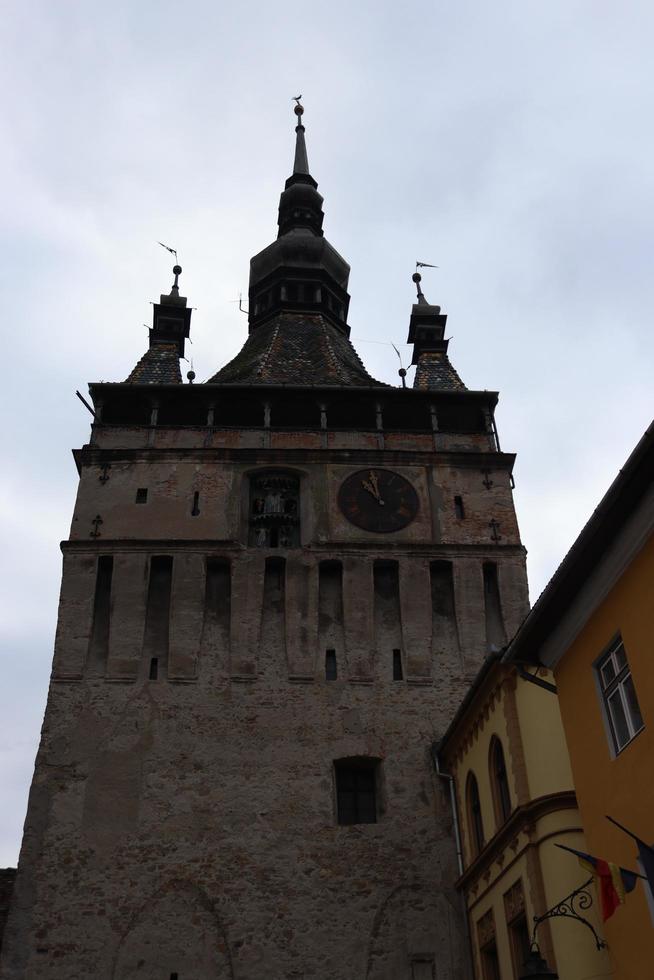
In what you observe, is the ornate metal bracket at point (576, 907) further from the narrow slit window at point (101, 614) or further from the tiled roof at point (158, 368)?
the tiled roof at point (158, 368)

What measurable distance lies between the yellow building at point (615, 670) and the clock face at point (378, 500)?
10.9 meters

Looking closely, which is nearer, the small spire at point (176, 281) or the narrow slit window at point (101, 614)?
the narrow slit window at point (101, 614)

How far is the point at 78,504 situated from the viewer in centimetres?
2311

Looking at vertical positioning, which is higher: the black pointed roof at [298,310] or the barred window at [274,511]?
the black pointed roof at [298,310]

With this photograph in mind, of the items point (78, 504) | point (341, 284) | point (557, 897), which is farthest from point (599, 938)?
point (341, 284)

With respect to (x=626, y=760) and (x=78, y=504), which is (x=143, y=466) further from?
(x=626, y=760)

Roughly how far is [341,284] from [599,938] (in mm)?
26619

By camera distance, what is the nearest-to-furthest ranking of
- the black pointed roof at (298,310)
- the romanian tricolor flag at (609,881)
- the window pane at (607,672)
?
1. the romanian tricolor flag at (609,881)
2. the window pane at (607,672)
3. the black pointed roof at (298,310)

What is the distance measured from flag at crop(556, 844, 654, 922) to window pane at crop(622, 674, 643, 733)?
1302 millimetres

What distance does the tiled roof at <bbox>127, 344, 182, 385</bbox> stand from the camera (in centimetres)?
2684

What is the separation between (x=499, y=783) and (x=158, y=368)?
15.5m

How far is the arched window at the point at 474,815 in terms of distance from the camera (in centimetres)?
1703

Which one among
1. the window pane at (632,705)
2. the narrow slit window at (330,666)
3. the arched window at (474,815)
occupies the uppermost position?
the narrow slit window at (330,666)

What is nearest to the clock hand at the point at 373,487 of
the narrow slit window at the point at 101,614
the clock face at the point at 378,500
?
the clock face at the point at 378,500
